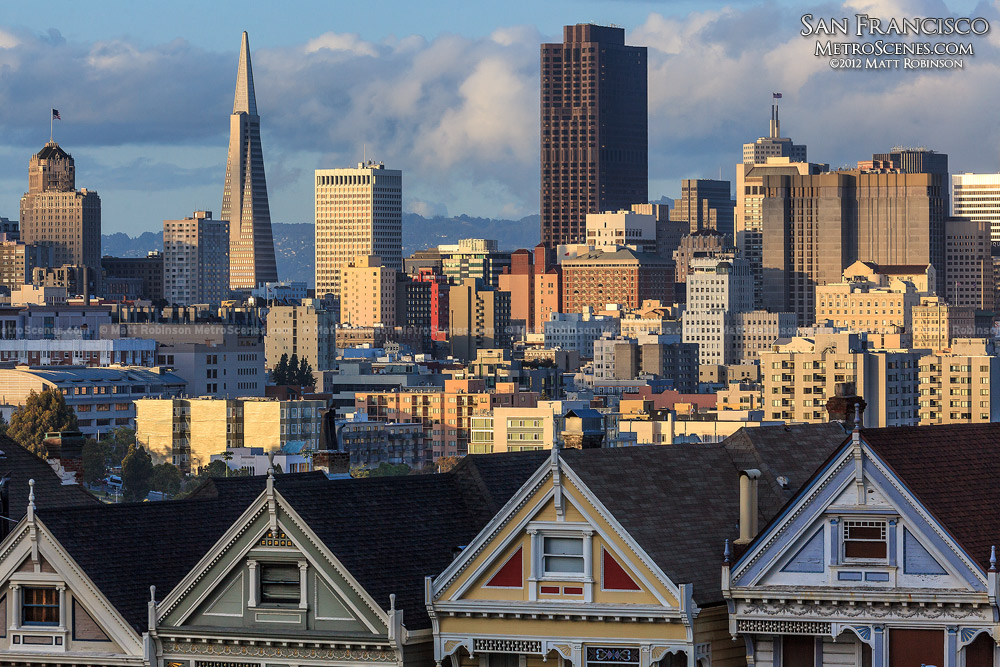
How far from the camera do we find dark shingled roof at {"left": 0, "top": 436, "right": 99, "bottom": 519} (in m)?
38.2

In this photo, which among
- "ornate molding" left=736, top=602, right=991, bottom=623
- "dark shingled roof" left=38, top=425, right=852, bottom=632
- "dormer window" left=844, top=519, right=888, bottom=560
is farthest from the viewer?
"dark shingled roof" left=38, top=425, right=852, bottom=632

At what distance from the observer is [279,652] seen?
106 feet

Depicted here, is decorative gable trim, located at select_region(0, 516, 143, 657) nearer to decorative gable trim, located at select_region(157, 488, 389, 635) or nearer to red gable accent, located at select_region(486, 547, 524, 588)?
decorative gable trim, located at select_region(157, 488, 389, 635)

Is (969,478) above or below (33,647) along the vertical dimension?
above

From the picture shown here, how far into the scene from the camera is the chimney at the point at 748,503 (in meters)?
31.3

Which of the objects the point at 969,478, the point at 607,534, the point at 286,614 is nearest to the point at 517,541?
the point at 607,534

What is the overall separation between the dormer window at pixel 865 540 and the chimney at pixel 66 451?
17.0 meters

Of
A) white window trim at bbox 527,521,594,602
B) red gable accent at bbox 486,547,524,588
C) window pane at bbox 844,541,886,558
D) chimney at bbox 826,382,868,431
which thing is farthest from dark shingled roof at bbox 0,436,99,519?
window pane at bbox 844,541,886,558

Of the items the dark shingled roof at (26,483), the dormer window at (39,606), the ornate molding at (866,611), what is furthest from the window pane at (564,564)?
the dark shingled roof at (26,483)

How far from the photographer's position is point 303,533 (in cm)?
3194

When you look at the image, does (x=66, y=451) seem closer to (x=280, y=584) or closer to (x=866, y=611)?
(x=280, y=584)

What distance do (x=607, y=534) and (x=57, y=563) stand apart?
7310mm

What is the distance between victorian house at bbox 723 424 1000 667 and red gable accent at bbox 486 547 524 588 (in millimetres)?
2502

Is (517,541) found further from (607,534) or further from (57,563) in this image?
(57,563)
